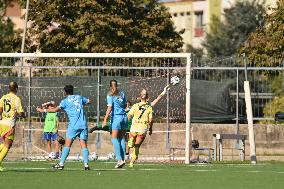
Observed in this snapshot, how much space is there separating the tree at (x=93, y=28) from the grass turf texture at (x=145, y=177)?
2432cm

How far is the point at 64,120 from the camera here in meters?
39.1

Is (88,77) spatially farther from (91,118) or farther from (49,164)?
(49,164)

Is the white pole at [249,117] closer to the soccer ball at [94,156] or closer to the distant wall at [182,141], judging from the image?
the distant wall at [182,141]

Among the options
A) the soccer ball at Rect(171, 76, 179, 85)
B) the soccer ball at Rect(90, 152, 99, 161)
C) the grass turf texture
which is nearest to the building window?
the soccer ball at Rect(171, 76, 179, 85)

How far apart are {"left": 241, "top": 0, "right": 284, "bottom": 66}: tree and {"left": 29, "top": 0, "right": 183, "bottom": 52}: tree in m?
8.61

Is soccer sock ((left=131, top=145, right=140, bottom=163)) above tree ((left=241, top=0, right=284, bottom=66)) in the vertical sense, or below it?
below

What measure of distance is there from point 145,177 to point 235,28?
50785 mm

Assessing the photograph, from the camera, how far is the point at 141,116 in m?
31.9

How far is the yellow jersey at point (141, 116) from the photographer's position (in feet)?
105

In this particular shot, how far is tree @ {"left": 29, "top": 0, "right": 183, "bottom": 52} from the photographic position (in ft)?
181

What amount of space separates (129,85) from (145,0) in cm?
2459

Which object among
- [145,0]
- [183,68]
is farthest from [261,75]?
[145,0]

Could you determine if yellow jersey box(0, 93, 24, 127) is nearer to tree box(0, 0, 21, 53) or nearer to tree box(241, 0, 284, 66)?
tree box(241, 0, 284, 66)

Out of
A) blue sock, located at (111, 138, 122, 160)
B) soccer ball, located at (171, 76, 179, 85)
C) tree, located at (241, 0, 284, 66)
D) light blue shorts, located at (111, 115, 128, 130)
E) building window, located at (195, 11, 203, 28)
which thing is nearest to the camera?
blue sock, located at (111, 138, 122, 160)
